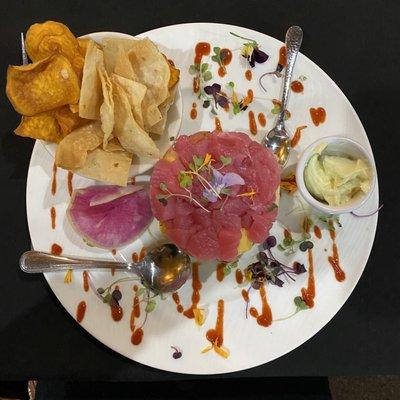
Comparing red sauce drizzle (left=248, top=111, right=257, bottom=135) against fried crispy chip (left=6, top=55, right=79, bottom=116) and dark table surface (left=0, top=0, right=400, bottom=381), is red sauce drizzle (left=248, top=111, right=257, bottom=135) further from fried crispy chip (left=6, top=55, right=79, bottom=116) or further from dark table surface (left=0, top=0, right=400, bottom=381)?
fried crispy chip (left=6, top=55, right=79, bottom=116)

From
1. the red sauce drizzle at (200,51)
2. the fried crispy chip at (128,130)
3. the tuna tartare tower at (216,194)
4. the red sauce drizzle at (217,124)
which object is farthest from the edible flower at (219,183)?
the red sauce drizzle at (200,51)

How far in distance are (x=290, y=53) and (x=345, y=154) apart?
0.98 ft

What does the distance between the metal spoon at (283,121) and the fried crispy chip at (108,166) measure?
360 mm

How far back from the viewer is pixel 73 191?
121 cm

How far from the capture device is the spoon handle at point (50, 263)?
3.69 ft

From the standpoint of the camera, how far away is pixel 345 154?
114 centimetres

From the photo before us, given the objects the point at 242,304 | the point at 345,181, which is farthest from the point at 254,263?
the point at 345,181

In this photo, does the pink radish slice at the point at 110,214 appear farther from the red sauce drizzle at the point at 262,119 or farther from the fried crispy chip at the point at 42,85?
the red sauce drizzle at the point at 262,119

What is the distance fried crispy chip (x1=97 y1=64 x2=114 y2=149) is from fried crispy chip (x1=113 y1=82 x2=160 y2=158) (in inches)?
0.8

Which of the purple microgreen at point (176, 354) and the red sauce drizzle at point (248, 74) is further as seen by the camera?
the red sauce drizzle at point (248, 74)

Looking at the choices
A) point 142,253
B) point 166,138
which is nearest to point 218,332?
point 142,253

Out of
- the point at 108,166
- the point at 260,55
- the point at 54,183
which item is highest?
the point at 260,55

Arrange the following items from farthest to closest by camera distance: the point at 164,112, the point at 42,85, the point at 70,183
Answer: the point at 70,183
the point at 164,112
the point at 42,85

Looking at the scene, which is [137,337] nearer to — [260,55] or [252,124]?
[252,124]
